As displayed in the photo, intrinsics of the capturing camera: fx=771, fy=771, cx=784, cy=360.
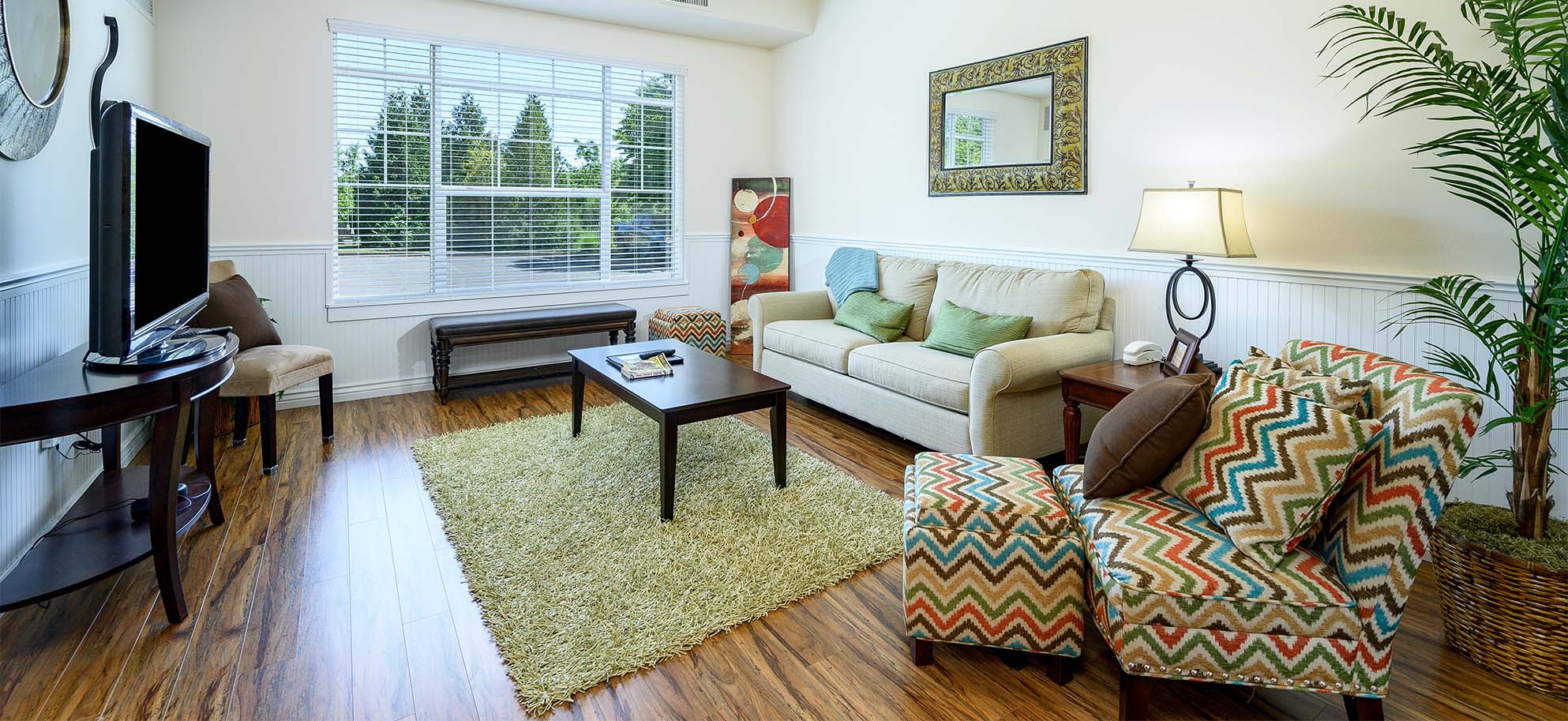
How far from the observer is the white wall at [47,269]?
222cm

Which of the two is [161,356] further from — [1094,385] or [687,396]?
[1094,385]

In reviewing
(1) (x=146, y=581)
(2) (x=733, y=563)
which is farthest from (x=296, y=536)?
(2) (x=733, y=563)

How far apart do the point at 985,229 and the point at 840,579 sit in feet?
8.55

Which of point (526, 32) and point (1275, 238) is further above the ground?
point (526, 32)

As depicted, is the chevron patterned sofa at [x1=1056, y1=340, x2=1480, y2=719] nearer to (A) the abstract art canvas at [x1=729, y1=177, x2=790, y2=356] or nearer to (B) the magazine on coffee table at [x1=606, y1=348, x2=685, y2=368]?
(B) the magazine on coffee table at [x1=606, y1=348, x2=685, y2=368]

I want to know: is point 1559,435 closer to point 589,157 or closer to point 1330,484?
point 1330,484

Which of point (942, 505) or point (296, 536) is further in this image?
point (296, 536)

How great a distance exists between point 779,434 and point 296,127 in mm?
3421

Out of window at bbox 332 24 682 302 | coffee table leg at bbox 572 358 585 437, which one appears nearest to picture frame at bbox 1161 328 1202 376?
coffee table leg at bbox 572 358 585 437

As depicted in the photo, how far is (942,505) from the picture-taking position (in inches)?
78.2

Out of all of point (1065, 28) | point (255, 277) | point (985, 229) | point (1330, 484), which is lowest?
point (1330, 484)

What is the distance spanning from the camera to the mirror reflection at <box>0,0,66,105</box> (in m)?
2.08

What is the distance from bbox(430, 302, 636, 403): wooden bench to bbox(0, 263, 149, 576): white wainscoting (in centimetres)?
185

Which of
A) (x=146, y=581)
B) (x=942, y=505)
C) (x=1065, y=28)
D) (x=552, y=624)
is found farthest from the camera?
(x=1065, y=28)
